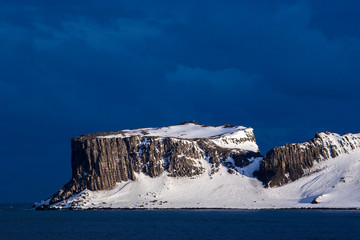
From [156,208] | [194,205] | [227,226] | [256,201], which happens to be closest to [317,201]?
[256,201]

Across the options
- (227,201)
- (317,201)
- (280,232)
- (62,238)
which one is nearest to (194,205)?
(227,201)

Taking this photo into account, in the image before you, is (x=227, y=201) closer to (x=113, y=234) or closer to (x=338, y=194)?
(x=338, y=194)

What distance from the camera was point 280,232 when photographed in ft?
333

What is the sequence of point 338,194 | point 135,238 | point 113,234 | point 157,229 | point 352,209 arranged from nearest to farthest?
point 135,238, point 113,234, point 157,229, point 352,209, point 338,194

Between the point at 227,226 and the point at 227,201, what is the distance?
8358 cm

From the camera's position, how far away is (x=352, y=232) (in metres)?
99.4

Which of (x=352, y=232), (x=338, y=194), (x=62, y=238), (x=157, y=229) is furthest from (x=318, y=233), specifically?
(x=338, y=194)

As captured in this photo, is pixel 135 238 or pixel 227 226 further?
pixel 227 226

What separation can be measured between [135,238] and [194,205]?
4074 inches

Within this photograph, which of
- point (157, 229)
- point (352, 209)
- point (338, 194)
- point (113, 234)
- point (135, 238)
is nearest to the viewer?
point (135, 238)

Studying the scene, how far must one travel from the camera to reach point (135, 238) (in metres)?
90.9

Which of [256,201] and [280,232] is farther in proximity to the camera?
[256,201]

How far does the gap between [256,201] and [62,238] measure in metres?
115

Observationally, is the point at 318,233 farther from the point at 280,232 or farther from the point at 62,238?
the point at 62,238
